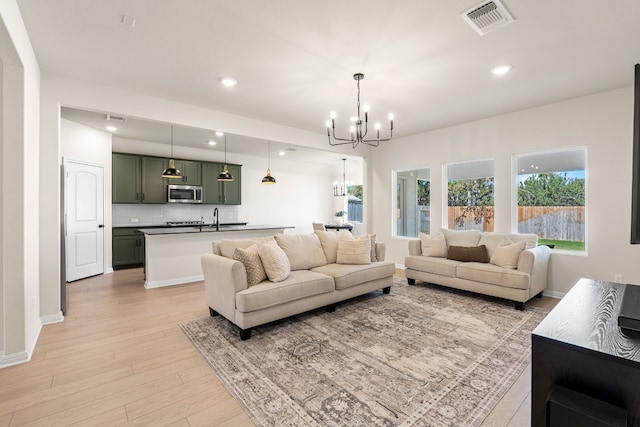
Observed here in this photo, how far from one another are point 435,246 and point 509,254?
107 centimetres

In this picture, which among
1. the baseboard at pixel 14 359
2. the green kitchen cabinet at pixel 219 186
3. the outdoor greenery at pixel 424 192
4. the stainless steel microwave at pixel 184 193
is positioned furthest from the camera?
the green kitchen cabinet at pixel 219 186

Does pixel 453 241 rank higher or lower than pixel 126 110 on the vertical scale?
lower

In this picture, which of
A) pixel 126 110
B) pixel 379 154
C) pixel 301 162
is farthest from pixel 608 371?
pixel 301 162

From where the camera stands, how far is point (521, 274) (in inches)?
143

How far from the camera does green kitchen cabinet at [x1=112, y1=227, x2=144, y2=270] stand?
19.7ft

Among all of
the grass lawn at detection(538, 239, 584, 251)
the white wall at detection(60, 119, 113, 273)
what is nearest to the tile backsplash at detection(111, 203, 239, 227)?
the white wall at detection(60, 119, 113, 273)

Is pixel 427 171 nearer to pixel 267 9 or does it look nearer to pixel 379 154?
pixel 379 154

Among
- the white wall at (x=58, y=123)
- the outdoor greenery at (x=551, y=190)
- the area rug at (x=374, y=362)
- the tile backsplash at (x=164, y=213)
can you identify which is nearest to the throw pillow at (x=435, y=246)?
the area rug at (x=374, y=362)

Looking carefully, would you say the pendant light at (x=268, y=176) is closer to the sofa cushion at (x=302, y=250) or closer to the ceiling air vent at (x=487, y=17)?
the sofa cushion at (x=302, y=250)

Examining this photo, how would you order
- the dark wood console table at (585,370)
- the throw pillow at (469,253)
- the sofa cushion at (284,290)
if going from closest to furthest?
the dark wood console table at (585,370) → the sofa cushion at (284,290) → the throw pillow at (469,253)

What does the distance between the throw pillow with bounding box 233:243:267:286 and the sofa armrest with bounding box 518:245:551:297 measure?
10.6 ft

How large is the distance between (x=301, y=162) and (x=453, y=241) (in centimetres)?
543

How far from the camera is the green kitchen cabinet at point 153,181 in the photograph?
21.1 ft

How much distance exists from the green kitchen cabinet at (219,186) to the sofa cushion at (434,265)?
15.7ft
